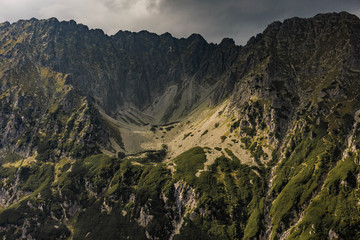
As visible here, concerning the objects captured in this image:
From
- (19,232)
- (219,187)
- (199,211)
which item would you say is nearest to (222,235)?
(199,211)

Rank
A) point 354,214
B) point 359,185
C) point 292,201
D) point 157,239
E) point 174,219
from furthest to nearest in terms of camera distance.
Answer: point 174,219, point 157,239, point 292,201, point 359,185, point 354,214

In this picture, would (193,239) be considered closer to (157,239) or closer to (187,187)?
(157,239)

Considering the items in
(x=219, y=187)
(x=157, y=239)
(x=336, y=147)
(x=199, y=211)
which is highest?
(x=336, y=147)

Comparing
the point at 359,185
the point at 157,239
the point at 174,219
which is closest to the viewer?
the point at 359,185

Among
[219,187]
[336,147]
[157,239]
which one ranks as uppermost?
[336,147]

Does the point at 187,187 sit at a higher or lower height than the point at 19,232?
higher

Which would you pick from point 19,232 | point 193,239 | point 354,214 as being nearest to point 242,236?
point 193,239

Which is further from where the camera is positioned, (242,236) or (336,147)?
(336,147)

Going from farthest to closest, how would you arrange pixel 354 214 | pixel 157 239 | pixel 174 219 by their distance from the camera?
pixel 174 219 → pixel 157 239 → pixel 354 214

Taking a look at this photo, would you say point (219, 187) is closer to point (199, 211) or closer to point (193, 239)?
point (199, 211)
